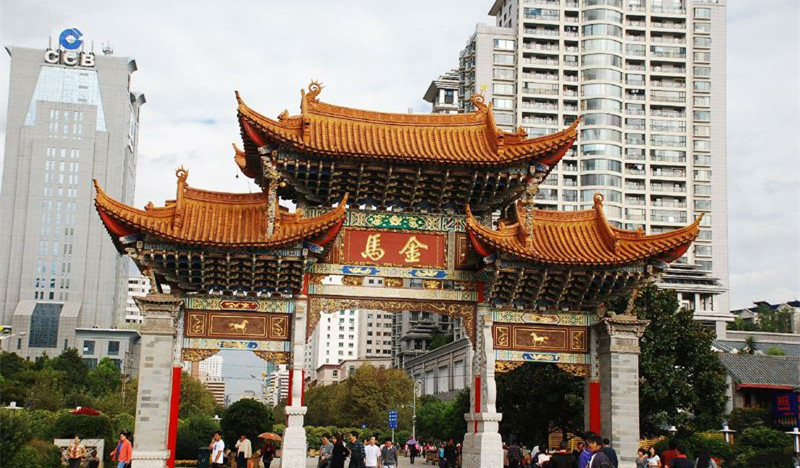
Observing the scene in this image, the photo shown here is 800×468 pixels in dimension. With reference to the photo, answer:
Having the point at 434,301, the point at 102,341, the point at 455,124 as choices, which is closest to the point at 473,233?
the point at 434,301

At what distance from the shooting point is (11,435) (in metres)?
20.7

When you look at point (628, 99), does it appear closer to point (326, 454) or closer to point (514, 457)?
point (514, 457)

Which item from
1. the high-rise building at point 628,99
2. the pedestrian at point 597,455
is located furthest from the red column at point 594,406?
the high-rise building at point 628,99

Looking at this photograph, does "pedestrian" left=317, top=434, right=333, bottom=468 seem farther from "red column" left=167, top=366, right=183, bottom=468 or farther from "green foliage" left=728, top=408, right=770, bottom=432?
"green foliage" left=728, top=408, right=770, bottom=432

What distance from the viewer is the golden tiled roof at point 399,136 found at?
67.6ft

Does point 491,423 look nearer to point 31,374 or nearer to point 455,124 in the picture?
point 455,124

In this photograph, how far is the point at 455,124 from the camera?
75.3ft

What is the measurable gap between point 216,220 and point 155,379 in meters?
3.90

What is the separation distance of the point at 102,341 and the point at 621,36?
6644 cm

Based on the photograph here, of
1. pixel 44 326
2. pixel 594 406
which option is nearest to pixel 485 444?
pixel 594 406

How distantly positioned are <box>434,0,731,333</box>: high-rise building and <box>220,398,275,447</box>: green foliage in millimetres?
43491

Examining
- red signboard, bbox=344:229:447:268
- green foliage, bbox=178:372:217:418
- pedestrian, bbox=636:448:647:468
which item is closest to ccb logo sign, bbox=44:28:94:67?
green foliage, bbox=178:372:217:418

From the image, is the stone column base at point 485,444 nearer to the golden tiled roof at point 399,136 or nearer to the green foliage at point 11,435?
the golden tiled roof at point 399,136

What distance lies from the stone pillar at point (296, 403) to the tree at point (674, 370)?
47.6 feet
